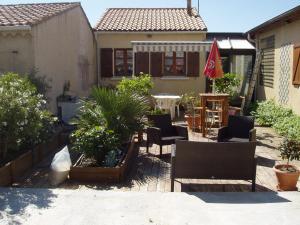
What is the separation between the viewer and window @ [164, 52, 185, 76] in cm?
2162

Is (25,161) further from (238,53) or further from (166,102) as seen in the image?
(238,53)

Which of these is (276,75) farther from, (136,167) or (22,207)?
(22,207)

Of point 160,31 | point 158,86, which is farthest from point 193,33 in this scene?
point 158,86

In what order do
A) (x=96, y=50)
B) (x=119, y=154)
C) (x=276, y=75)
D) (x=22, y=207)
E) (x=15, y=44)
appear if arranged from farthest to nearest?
(x=96, y=50) → (x=276, y=75) → (x=15, y=44) → (x=119, y=154) → (x=22, y=207)

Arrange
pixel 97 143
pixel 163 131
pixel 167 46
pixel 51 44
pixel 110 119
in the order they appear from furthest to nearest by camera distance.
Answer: pixel 167 46, pixel 51 44, pixel 163 131, pixel 110 119, pixel 97 143

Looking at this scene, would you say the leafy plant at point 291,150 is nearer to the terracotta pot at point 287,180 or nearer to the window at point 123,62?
the terracotta pot at point 287,180

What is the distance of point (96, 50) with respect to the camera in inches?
872

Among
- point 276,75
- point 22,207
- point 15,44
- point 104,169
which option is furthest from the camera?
point 276,75

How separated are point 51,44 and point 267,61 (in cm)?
1000

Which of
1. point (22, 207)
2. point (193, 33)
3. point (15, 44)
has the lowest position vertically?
point (22, 207)

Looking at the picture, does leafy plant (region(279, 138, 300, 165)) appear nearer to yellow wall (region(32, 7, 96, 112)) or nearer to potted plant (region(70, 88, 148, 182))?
potted plant (region(70, 88, 148, 182))

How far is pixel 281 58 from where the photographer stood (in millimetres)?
16234

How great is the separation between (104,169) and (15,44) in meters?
7.04

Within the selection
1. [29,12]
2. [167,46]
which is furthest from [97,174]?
[167,46]
